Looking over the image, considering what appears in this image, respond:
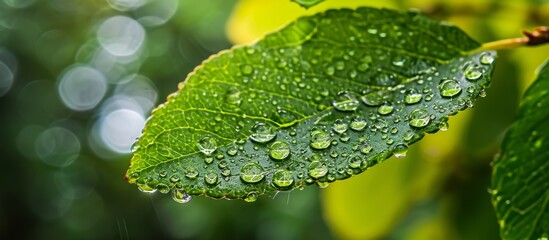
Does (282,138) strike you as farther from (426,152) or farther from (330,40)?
(426,152)

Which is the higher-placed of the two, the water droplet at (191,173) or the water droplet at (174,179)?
the water droplet at (191,173)

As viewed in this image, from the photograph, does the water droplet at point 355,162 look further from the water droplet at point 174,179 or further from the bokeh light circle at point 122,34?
the bokeh light circle at point 122,34

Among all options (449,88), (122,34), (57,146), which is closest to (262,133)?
(449,88)

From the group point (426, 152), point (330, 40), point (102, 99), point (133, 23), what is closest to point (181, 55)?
point (133, 23)

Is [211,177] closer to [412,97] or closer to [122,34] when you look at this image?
[412,97]

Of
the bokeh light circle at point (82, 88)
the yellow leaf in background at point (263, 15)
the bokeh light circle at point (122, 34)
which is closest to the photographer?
the yellow leaf in background at point (263, 15)

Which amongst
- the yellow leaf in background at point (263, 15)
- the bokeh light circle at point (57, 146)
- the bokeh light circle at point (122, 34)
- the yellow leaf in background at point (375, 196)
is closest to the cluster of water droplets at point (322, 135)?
the yellow leaf in background at point (263, 15)
